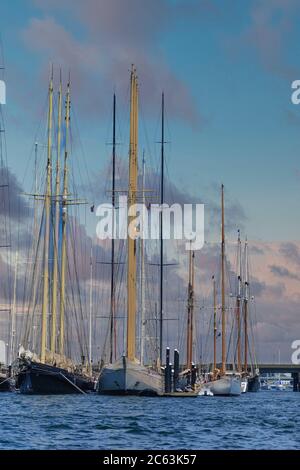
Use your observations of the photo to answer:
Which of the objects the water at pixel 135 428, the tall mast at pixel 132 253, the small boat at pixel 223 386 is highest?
the tall mast at pixel 132 253

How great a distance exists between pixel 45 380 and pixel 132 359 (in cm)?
1059

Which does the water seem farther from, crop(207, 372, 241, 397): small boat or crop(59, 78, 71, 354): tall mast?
crop(207, 372, 241, 397): small boat

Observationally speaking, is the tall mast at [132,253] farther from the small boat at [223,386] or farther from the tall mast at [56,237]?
the small boat at [223,386]

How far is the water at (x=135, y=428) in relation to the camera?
52938 mm

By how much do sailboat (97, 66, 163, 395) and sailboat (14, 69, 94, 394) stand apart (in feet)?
20.0

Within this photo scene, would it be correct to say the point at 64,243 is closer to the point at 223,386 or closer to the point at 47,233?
the point at 47,233

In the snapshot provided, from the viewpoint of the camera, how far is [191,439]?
185 ft

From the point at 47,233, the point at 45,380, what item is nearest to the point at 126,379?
the point at 45,380

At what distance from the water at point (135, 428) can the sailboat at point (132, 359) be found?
11.9 meters

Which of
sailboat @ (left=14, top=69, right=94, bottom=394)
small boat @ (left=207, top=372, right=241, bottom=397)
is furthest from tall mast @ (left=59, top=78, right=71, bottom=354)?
small boat @ (left=207, top=372, right=241, bottom=397)

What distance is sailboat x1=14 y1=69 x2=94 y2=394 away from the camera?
11225 centimetres

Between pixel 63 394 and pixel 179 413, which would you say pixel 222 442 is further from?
pixel 63 394

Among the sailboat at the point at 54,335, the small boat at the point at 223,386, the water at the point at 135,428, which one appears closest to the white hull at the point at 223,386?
the small boat at the point at 223,386
